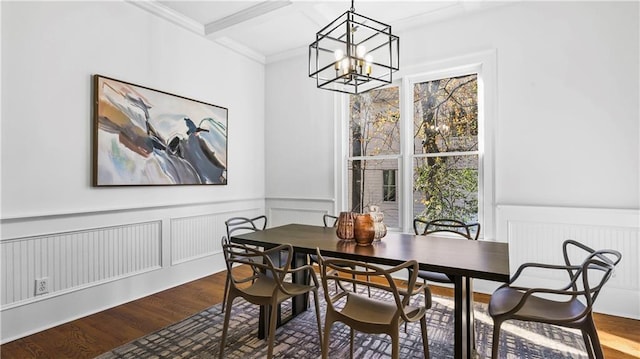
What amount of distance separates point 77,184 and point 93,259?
0.65 meters

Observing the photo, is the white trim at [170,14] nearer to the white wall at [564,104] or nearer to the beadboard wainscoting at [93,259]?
the beadboard wainscoting at [93,259]

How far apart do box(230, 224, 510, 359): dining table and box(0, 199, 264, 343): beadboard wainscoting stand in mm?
1288

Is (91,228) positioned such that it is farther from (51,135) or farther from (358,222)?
(358,222)

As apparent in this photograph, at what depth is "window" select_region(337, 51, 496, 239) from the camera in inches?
132

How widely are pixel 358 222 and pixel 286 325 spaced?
1007 mm

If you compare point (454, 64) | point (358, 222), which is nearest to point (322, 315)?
point (358, 222)

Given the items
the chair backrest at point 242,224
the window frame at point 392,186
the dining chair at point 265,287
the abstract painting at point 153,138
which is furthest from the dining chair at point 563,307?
the abstract painting at point 153,138

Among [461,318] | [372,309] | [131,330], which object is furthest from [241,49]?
[461,318]

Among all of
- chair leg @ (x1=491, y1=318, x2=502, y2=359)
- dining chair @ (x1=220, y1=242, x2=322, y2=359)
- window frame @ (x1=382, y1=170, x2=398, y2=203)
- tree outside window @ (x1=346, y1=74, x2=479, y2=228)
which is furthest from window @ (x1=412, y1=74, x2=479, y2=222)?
dining chair @ (x1=220, y1=242, x2=322, y2=359)

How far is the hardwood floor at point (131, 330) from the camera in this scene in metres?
2.21

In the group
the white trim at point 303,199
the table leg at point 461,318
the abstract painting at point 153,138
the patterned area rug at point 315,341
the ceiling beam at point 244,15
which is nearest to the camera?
the table leg at point 461,318

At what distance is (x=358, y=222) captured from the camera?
2.27 metres

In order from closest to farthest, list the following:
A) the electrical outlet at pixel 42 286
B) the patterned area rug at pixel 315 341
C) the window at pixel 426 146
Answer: the patterned area rug at pixel 315 341 < the electrical outlet at pixel 42 286 < the window at pixel 426 146

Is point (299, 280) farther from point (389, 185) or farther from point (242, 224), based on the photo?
point (389, 185)
